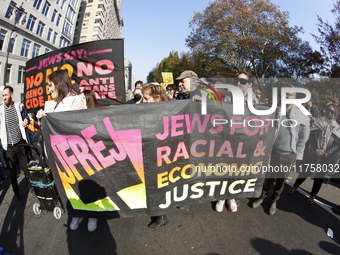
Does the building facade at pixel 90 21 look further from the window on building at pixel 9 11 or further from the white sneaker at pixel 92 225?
the white sneaker at pixel 92 225

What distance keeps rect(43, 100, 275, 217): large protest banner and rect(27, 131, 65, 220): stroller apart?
1.28 ft

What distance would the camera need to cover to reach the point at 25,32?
25344mm

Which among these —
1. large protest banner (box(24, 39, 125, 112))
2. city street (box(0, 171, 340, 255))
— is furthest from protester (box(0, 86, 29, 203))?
city street (box(0, 171, 340, 255))

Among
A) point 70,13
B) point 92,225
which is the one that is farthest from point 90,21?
point 92,225

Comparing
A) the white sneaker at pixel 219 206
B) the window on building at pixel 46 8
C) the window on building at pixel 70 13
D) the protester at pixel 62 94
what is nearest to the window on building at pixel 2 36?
the window on building at pixel 46 8

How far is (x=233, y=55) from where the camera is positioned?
74.2ft

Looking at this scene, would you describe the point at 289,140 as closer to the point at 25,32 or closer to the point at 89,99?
the point at 89,99

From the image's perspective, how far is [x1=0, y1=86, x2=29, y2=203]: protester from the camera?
10.6 ft

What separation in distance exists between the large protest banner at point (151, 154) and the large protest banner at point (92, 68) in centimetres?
123

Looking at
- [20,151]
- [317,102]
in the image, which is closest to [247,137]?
[317,102]

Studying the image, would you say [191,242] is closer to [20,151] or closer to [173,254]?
[173,254]

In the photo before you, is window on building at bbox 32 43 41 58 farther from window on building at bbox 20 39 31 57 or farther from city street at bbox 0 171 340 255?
city street at bbox 0 171 340 255

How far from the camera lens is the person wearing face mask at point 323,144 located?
3535 millimetres

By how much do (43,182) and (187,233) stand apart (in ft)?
7.00
